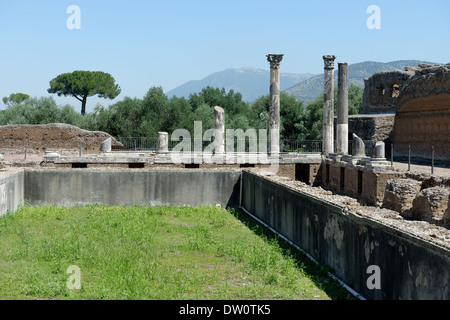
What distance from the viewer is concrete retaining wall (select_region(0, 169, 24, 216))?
12656 millimetres

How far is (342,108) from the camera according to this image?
2172 cm

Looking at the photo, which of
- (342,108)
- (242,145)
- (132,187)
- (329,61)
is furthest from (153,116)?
(132,187)

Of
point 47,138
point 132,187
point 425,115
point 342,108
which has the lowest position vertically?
point 132,187

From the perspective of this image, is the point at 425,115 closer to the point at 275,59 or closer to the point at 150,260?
the point at 275,59

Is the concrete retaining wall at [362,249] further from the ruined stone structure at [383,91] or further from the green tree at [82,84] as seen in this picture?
the green tree at [82,84]

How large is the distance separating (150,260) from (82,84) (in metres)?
45.5

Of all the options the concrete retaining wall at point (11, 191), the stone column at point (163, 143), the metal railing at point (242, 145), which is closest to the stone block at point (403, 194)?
the stone column at point (163, 143)

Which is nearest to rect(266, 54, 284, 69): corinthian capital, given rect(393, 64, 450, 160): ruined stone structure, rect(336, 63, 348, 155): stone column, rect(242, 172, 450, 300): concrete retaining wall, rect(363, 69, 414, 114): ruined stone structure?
rect(336, 63, 348, 155): stone column

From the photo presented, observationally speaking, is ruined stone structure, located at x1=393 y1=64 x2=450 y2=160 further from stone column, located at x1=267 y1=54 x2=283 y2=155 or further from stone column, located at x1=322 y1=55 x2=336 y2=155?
stone column, located at x1=267 y1=54 x2=283 y2=155

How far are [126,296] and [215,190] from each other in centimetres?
901

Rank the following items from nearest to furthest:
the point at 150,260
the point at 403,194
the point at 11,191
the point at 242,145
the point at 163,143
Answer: the point at 150,260 → the point at 11,191 → the point at 403,194 → the point at 163,143 → the point at 242,145

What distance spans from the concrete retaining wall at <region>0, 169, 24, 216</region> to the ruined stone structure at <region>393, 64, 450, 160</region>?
1500 centimetres

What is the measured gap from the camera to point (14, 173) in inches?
547
